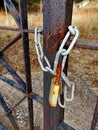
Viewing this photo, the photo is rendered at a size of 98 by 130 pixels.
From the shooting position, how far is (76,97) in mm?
2670

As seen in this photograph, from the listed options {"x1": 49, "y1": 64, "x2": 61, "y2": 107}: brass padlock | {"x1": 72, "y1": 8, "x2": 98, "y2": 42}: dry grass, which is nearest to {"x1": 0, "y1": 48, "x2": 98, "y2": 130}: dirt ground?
{"x1": 72, "y1": 8, "x2": 98, "y2": 42}: dry grass

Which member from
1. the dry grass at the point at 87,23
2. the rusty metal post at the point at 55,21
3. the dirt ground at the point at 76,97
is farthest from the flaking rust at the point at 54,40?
the dry grass at the point at 87,23

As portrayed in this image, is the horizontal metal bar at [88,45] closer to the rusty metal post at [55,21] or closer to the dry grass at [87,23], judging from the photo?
the rusty metal post at [55,21]

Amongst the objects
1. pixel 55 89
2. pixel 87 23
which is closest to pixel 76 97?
pixel 55 89

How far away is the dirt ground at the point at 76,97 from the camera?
7.44ft

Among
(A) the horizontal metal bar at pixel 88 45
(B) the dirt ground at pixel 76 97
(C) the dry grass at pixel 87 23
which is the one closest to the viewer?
(A) the horizontal metal bar at pixel 88 45

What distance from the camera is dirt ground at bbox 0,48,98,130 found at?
227cm

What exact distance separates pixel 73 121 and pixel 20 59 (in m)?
1.88

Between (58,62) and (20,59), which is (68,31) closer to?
(58,62)

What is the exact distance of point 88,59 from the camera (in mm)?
3889

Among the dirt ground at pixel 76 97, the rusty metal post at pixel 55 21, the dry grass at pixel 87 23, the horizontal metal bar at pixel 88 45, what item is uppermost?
the rusty metal post at pixel 55 21

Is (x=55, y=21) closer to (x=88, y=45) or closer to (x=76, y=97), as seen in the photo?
(x=88, y=45)

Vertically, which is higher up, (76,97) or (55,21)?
(55,21)

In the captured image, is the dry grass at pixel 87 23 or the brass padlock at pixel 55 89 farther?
the dry grass at pixel 87 23
